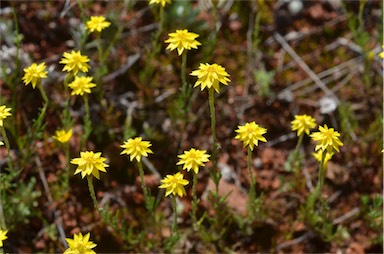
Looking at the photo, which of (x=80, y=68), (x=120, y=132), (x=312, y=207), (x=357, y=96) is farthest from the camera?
(x=357, y=96)

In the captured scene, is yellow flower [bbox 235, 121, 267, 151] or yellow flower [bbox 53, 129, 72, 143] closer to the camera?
yellow flower [bbox 235, 121, 267, 151]

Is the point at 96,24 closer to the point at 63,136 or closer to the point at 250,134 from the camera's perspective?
the point at 63,136

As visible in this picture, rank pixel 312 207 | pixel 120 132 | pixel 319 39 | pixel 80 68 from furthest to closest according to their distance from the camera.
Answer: pixel 319 39 → pixel 120 132 → pixel 312 207 → pixel 80 68

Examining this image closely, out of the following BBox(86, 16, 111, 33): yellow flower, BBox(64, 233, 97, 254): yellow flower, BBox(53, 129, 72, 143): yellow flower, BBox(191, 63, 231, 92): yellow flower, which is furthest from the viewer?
BBox(86, 16, 111, 33): yellow flower

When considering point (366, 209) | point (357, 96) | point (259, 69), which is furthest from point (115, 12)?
point (366, 209)

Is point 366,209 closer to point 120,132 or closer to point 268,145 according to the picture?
point 268,145

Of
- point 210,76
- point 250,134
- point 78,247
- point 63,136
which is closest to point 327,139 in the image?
point 250,134

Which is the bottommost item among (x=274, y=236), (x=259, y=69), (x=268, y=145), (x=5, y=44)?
(x=274, y=236)

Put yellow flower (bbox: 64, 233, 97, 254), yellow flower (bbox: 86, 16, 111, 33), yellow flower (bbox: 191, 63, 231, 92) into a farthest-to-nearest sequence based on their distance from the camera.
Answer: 1. yellow flower (bbox: 86, 16, 111, 33)
2. yellow flower (bbox: 191, 63, 231, 92)
3. yellow flower (bbox: 64, 233, 97, 254)

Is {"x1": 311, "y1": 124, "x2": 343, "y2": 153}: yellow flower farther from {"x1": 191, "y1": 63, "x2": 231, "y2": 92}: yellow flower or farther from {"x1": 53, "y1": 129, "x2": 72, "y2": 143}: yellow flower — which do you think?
{"x1": 53, "y1": 129, "x2": 72, "y2": 143}: yellow flower

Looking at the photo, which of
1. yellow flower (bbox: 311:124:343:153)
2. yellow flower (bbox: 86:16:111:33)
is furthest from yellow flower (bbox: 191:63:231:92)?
yellow flower (bbox: 86:16:111:33)

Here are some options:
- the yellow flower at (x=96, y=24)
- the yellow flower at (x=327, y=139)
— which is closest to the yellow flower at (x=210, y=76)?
the yellow flower at (x=327, y=139)
